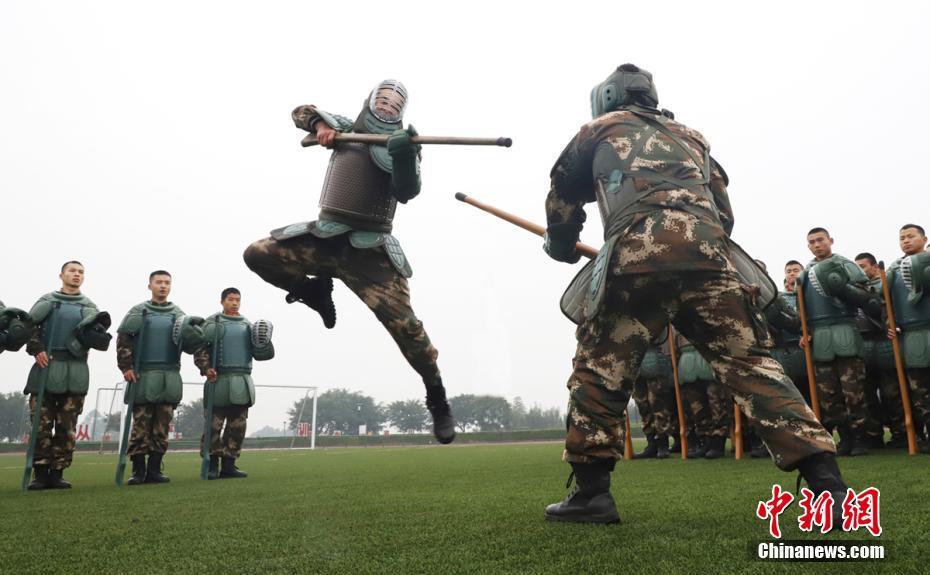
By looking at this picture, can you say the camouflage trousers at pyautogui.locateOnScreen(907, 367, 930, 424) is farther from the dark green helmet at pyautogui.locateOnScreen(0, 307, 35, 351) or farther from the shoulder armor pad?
the dark green helmet at pyautogui.locateOnScreen(0, 307, 35, 351)

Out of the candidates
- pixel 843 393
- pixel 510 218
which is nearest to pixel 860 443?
pixel 843 393

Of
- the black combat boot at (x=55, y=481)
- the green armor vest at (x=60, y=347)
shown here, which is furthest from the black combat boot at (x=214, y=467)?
the green armor vest at (x=60, y=347)

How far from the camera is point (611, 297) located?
111 inches

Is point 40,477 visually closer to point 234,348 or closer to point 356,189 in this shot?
point 234,348

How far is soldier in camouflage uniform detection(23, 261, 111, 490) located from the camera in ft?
20.7

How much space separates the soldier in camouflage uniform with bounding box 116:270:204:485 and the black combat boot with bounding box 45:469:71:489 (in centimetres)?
71

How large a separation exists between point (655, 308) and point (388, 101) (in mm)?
2426

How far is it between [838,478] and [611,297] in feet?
3.72

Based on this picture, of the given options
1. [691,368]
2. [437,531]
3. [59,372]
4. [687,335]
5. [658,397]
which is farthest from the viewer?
[658,397]

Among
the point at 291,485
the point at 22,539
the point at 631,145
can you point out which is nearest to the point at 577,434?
the point at 631,145

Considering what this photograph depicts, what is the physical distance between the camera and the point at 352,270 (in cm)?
401

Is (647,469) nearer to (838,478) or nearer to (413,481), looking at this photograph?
Answer: (413,481)

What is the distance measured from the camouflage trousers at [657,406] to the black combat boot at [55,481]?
22.6 ft

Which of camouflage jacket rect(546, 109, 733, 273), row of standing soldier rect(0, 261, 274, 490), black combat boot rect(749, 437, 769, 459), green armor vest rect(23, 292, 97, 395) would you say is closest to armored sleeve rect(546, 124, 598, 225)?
camouflage jacket rect(546, 109, 733, 273)
